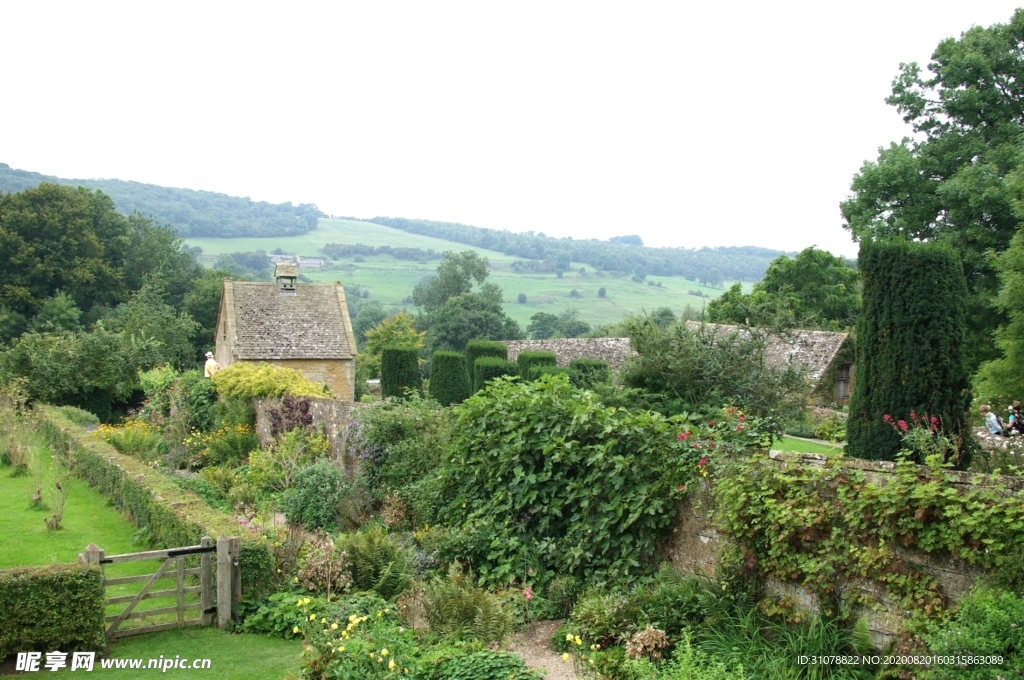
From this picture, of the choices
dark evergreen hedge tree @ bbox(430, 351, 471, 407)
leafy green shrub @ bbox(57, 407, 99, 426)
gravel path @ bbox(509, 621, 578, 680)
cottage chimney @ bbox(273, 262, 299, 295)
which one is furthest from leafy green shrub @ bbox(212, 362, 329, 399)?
cottage chimney @ bbox(273, 262, 299, 295)

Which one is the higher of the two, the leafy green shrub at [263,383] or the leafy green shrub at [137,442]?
the leafy green shrub at [263,383]

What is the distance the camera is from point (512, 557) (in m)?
9.70

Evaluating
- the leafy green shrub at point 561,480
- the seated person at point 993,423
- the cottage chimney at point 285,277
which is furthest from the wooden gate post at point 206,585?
the cottage chimney at point 285,277

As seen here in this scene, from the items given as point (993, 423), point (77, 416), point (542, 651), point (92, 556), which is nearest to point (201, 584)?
point (92, 556)

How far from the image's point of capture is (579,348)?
39750 mm

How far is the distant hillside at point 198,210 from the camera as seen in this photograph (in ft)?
387

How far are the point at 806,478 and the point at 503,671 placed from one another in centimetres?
310

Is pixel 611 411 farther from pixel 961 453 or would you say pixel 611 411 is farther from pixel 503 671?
pixel 961 453

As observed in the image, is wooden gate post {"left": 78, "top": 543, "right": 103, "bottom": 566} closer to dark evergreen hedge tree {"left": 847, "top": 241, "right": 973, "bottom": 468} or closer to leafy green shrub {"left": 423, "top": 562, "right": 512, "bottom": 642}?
leafy green shrub {"left": 423, "top": 562, "right": 512, "bottom": 642}

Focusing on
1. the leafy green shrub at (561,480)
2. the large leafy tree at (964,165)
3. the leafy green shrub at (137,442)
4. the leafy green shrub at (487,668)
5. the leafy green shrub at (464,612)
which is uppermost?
the large leafy tree at (964,165)

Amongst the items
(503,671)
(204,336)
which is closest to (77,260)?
(204,336)

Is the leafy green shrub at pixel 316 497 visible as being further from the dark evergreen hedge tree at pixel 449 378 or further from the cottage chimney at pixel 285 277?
the cottage chimney at pixel 285 277

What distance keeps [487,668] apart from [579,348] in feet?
110

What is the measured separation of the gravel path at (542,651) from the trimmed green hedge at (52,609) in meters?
4.12
